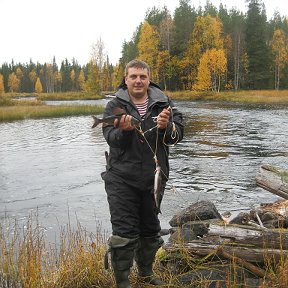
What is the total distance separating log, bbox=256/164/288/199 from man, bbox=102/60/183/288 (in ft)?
10.3

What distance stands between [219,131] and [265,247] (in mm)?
19590

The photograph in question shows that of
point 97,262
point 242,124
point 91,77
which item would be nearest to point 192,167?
point 97,262

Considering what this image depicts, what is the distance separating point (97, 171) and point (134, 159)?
10370 millimetres

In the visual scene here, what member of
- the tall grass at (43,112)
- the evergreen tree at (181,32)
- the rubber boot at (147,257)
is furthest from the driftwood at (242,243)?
the evergreen tree at (181,32)

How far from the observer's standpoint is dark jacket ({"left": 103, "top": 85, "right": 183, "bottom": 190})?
13.3ft

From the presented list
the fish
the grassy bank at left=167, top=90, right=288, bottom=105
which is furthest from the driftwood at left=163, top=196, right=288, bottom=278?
the grassy bank at left=167, top=90, right=288, bottom=105

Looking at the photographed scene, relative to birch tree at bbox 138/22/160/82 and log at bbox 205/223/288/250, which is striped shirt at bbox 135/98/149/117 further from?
birch tree at bbox 138/22/160/82

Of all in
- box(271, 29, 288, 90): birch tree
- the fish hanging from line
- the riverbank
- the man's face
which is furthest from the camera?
box(271, 29, 288, 90): birch tree

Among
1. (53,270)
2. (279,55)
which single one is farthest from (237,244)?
(279,55)

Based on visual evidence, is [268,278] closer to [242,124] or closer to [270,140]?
[270,140]

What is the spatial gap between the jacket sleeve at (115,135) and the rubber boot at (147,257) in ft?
3.61

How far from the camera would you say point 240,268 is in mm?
4324

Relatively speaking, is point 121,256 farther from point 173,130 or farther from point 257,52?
point 257,52

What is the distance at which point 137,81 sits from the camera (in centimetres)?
412
